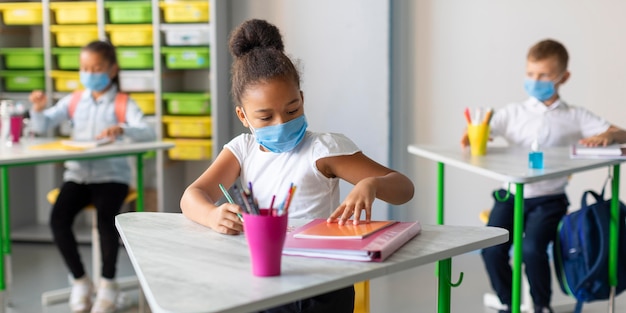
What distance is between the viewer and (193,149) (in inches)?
179

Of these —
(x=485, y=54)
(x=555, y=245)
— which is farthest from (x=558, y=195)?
(x=485, y=54)

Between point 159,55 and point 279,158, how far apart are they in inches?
105

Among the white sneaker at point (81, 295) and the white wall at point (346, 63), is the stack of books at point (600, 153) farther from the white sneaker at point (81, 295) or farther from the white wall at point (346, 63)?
the white sneaker at point (81, 295)

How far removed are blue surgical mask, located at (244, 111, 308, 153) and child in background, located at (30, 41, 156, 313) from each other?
1.67 m

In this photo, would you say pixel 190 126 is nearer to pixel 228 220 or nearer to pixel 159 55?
pixel 159 55

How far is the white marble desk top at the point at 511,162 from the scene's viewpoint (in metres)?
2.59

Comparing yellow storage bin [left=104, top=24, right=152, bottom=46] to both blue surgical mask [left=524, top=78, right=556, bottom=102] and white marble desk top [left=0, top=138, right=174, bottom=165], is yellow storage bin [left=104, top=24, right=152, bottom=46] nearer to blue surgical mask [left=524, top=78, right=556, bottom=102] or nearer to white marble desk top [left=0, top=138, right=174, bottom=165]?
white marble desk top [left=0, top=138, right=174, bottom=165]

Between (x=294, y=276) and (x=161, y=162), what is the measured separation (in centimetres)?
324

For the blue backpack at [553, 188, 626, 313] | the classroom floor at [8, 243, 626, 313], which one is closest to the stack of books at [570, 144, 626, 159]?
the blue backpack at [553, 188, 626, 313]

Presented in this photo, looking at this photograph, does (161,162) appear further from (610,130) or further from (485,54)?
(610,130)

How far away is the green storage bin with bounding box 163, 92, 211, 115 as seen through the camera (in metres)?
4.53

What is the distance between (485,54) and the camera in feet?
14.0

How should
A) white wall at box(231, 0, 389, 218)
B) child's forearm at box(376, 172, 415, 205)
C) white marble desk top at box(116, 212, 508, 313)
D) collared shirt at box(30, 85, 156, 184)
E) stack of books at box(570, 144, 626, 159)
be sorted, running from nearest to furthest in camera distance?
white marble desk top at box(116, 212, 508, 313), child's forearm at box(376, 172, 415, 205), stack of books at box(570, 144, 626, 159), collared shirt at box(30, 85, 156, 184), white wall at box(231, 0, 389, 218)

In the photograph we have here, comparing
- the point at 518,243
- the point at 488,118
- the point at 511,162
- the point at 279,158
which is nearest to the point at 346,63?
the point at 488,118
